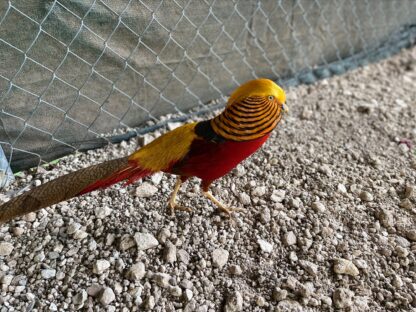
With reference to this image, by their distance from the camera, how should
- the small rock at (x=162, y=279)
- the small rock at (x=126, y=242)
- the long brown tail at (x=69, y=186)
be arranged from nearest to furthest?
the long brown tail at (x=69, y=186)
the small rock at (x=162, y=279)
the small rock at (x=126, y=242)

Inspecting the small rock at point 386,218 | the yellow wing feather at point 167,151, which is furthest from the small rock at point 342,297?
the yellow wing feather at point 167,151

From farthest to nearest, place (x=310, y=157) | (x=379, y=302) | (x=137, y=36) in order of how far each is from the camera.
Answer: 1. (x=310, y=157)
2. (x=137, y=36)
3. (x=379, y=302)

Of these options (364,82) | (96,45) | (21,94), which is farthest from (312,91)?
(21,94)

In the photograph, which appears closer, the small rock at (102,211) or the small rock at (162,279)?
the small rock at (162,279)

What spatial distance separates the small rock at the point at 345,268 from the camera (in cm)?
155

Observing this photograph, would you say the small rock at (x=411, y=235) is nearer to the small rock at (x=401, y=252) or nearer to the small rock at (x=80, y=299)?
the small rock at (x=401, y=252)

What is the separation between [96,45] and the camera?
73.2 inches

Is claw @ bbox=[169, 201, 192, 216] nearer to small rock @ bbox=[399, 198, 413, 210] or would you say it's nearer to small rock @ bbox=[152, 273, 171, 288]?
small rock @ bbox=[152, 273, 171, 288]

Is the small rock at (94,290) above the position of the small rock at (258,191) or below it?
below

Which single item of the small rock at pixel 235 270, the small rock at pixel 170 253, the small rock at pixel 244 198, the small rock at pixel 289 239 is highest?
the small rock at pixel 289 239

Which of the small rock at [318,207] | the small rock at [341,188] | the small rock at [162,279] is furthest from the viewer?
the small rock at [341,188]

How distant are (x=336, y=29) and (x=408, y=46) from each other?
0.89 m

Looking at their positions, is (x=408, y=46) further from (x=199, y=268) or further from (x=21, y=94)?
(x=21, y=94)

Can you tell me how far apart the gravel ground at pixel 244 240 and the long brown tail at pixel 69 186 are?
28 cm
